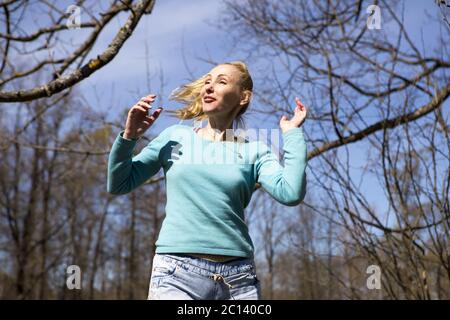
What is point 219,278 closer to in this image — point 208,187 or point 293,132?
point 208,187

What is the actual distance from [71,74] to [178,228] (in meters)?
2.14

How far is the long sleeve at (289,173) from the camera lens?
1.81 meters

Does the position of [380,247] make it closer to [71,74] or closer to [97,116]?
[71,74]

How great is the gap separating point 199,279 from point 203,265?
0.15 feet

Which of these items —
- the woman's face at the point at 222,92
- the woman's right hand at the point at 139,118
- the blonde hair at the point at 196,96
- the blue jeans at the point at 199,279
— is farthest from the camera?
the blonde hair at the point at 196,96

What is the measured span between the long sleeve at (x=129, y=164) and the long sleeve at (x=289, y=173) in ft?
1.23

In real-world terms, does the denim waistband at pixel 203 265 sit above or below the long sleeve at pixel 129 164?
below

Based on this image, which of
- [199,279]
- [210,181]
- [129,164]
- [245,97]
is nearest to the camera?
[199,279]

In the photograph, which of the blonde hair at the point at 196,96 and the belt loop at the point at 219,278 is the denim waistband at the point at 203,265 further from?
the blonde hair at the point at 196,96

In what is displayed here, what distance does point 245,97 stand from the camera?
7.13ft

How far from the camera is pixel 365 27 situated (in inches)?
243

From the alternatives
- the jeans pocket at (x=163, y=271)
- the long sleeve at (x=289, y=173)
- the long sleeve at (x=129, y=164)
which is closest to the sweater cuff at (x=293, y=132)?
the long sleeve at (x=289, y=173)

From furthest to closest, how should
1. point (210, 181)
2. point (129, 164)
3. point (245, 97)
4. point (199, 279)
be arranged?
point (245, 97), point (129, 164), point (210, 181), point (199, 279)

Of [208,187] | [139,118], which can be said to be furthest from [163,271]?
[139,118]
